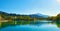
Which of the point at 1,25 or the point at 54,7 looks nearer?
the point at 54,7

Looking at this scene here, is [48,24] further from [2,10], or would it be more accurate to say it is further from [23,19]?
[2,10]

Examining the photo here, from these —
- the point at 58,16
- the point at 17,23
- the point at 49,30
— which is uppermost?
the point at 58,16

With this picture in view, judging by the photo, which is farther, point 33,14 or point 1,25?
point 1,25

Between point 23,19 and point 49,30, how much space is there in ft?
2.75

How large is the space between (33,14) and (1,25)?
3.78 feet

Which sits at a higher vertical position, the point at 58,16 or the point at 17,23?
the point at 58,16

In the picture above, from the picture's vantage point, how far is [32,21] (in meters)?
3.07

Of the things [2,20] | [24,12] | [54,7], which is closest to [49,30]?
[54,7]

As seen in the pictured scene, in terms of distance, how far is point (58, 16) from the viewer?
301 centimetres

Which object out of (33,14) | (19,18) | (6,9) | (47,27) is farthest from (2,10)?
(47,27)

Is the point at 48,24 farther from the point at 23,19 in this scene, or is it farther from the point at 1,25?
the point at 1,25

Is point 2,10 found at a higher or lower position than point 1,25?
higher

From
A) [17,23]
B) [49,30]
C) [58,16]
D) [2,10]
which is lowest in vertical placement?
[49,30]

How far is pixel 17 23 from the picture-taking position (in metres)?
3.16
